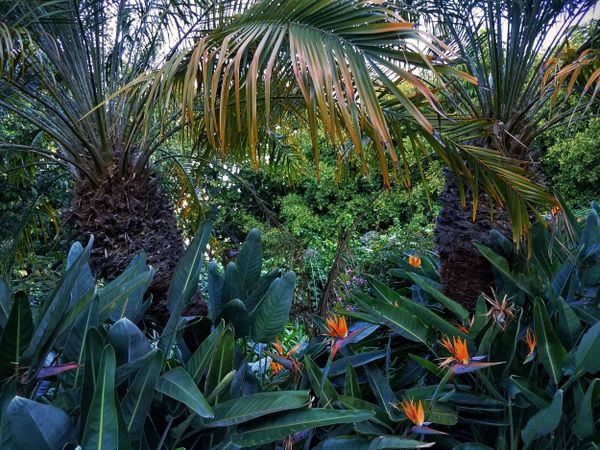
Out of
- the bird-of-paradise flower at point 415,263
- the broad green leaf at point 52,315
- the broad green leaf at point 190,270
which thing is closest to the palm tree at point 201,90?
the broad green leaf at point 190,270

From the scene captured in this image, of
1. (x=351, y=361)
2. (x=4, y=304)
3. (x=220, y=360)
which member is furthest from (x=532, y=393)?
(x=4, y=304)

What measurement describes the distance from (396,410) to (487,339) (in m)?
0.51

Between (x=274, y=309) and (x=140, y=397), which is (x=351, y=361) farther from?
(x=140, y=397)

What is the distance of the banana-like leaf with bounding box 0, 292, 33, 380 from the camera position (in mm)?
1349

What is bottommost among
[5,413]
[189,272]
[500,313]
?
[500,313]

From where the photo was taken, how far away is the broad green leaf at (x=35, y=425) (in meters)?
1.18

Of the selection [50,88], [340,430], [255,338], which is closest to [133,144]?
[50,88]

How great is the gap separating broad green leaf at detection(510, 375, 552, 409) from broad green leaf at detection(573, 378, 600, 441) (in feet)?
0.37

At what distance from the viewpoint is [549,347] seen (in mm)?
1975

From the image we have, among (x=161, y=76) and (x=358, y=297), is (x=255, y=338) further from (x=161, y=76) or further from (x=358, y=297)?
(x=161, y=76)

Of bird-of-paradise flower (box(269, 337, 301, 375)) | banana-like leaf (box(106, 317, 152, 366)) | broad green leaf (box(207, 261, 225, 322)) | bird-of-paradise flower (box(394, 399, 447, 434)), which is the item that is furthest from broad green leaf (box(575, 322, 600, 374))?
banana-like leaf (box(106, 317, 152, 366))

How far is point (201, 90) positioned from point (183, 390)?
171cm

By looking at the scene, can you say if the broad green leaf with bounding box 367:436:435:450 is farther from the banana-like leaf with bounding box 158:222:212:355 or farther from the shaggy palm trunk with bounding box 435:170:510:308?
the shaggy palm trunk with bounding box 435:170:510:308

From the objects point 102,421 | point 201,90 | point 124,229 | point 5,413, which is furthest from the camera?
point 124,229
